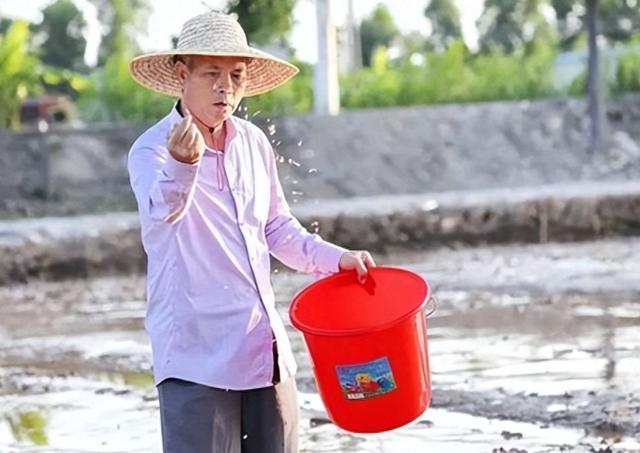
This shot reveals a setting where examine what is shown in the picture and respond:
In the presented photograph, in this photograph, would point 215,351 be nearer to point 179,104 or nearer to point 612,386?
point 179,104

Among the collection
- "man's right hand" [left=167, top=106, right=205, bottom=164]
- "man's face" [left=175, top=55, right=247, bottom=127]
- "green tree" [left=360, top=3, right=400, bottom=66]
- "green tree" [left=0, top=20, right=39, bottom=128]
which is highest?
"man's face" [left=175, top=55, right=247, bottom=127]

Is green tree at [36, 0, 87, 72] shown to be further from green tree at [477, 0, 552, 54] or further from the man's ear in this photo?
the man's ear

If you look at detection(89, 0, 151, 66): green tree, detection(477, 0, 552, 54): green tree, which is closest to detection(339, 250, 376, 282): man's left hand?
detection(89, 0, 151, 66): green tree

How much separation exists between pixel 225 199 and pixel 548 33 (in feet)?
117

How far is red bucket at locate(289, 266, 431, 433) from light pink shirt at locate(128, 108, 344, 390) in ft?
0.35

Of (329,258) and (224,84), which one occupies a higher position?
(224,84)

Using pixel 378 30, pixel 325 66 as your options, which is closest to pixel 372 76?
pixel 325 66

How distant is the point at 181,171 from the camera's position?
262 centimetres

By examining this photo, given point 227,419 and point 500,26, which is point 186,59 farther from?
point 500,26

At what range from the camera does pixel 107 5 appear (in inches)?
1820

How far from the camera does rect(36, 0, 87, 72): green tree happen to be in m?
56.6

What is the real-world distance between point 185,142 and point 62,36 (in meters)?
56.0

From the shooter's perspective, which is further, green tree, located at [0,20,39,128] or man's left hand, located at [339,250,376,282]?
green tree, located at [0,20,39,128]

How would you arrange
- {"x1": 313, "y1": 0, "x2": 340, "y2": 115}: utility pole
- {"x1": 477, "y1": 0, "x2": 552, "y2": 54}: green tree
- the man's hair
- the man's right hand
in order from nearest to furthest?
1. the man's right hand
2. the man's hair
3. {"x1": 313, "y1": 0, "x2": 340, "y2": 115}: utility pole
4. {"x1": 477, "y1": 0, "x2": 552, "y2": 54}: green tree
